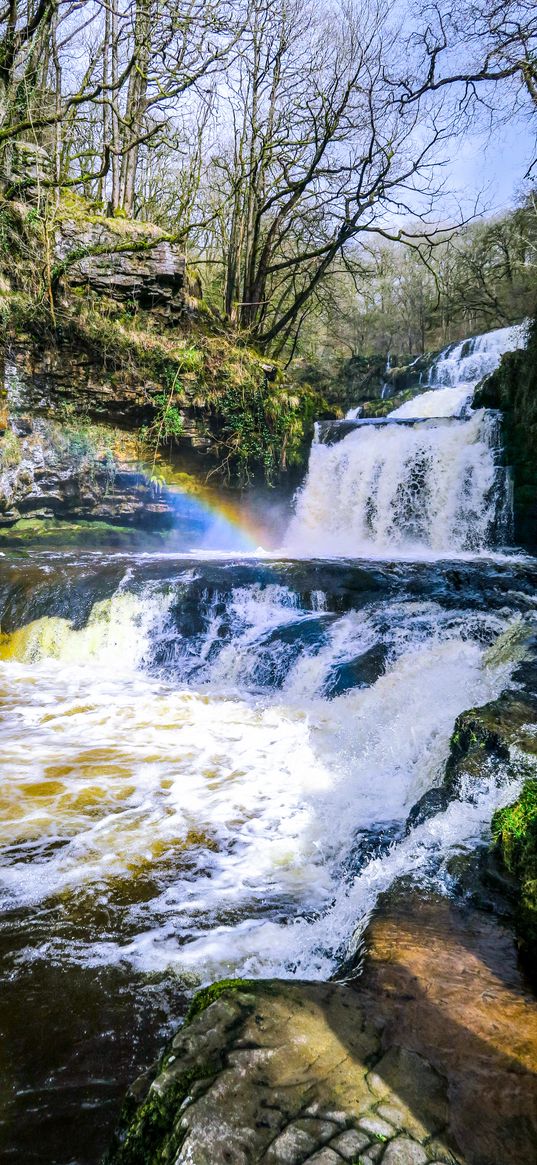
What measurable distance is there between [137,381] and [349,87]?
675cm

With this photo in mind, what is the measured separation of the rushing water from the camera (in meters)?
2.12

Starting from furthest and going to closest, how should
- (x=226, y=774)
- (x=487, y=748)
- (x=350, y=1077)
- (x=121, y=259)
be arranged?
1. (x=121, y=259)
2. (x=226, y=774)
3. (x=487, y=748)
4. (x=350, y=1077)

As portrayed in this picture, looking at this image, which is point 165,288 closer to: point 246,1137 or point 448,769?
point 448,769

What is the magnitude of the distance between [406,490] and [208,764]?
25.1ft

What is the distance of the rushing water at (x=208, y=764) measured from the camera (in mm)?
2125

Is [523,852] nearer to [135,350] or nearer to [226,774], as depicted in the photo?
[226,774]

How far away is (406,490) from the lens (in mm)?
10688

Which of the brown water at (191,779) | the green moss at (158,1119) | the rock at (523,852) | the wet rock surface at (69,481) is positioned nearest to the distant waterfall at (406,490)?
the brown water at (191,779)

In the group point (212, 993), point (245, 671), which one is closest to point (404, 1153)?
point (212, 993)

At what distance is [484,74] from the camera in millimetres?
9703

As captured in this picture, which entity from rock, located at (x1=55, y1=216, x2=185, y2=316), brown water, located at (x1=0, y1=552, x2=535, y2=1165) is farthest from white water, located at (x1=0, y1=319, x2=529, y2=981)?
rock, located at (x1=55, y1=216, x2=185, y2=316)

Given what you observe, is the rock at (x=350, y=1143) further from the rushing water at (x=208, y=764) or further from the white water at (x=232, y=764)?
the white water at (x=232, y=764)

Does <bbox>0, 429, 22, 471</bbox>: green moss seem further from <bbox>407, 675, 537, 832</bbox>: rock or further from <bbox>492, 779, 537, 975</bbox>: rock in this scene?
<bbox>492, 779, 537, 975</bbox>: rock

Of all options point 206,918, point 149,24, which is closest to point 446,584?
point 206,918
